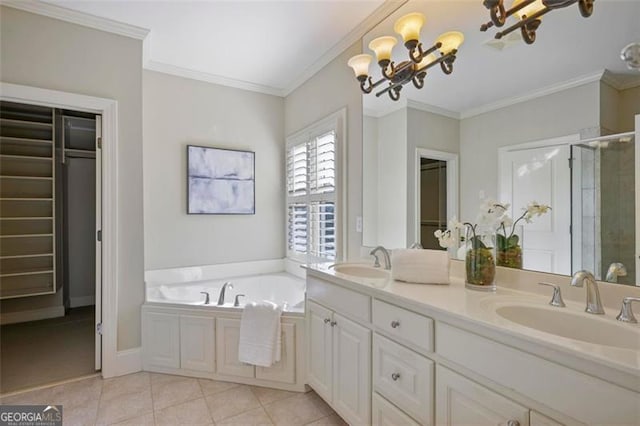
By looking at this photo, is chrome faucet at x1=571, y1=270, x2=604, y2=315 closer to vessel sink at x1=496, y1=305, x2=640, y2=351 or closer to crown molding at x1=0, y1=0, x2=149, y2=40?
vessel sink at x1=496, y1=305, x2=640, y2=351

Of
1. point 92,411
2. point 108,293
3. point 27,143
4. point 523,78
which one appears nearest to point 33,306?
point 27,143

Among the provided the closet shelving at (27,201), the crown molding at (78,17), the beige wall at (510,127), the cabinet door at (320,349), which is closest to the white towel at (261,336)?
the cabinet door at (320,349)

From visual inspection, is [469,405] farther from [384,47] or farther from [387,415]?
[384,47]

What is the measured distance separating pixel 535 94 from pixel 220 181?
2.72 metres

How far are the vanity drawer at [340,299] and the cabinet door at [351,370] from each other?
0.17ft

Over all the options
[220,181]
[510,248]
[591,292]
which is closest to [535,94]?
[510,248]

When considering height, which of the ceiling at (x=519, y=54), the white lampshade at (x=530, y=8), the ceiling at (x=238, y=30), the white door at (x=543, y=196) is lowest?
the white door at (x=543, y=196)

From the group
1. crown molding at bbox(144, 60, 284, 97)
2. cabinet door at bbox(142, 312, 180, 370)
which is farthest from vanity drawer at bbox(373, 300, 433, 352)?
crown molding at bbox(144, 60, 284, 97)

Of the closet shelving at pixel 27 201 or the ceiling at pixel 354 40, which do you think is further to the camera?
the closet shelving at pixel 27 201

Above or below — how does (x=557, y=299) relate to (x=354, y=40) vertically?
below

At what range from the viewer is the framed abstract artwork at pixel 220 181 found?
122 inches

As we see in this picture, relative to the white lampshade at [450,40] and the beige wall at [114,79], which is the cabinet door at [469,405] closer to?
the white lampshade at [450,40]

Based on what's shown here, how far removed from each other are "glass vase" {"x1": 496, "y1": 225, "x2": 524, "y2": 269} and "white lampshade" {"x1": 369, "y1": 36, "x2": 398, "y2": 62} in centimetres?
121

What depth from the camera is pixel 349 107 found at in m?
2.48
